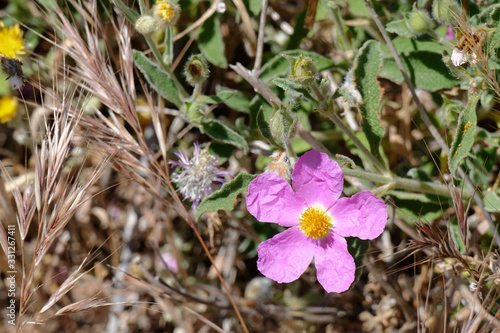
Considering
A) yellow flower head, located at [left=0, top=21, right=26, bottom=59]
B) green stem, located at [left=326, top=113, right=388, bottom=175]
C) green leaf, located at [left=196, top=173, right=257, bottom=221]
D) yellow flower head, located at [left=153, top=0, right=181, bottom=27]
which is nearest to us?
green leaf, located at [left=196, top=173, right=257, bottom=221]

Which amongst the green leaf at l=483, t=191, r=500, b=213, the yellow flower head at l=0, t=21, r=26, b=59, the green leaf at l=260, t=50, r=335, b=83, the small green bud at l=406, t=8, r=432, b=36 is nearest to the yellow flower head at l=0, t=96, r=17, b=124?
the yellow flower head at l=0, t=21, r=26, b=59

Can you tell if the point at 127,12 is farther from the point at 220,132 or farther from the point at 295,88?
the point at 295,88

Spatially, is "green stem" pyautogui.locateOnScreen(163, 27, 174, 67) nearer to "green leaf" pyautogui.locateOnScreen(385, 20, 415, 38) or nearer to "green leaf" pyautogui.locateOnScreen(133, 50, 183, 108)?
"green leaf" pyautogui.locateOnScreen(133, 50, 183, 108)

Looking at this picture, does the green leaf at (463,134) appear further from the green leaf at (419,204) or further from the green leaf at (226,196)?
the green leaf at (226,196)

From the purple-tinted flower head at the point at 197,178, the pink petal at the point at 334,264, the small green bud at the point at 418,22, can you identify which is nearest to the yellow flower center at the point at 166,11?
the purple-tinted flower head at the point at 197,178

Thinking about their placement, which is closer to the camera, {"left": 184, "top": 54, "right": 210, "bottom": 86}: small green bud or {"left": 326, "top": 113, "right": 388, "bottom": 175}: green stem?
{"left": 326, "top": 113, "right": 388, "bottom": 175}: green stem

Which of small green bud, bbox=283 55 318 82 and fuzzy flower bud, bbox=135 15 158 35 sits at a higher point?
fuzzy flower bud, bbox=135 15 158 35

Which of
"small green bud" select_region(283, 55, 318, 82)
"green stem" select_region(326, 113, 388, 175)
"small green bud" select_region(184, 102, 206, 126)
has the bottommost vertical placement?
"green stem" select_region(326, 113, 388, 175)
